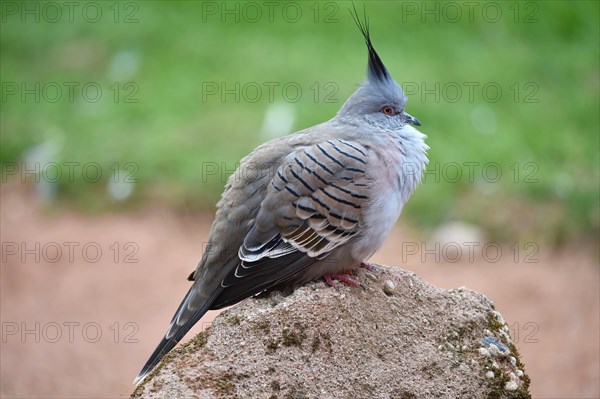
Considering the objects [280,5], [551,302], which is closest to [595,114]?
[551,302]

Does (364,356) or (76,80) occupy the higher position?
(76,80)

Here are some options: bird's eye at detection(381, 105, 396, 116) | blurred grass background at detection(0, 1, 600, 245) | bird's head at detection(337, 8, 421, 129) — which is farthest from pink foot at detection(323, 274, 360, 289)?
blurred grass background at detection(0, 1, 600, 245)

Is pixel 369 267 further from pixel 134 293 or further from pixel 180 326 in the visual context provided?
pixel 134 293

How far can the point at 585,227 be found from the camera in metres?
10.4

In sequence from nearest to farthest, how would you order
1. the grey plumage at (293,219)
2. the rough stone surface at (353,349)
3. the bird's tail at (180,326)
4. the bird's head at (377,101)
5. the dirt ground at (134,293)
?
the rough stone surface at (353,349), the bird's tail at (180,326), the grey plumage at (293,219), the bird's head at (377,101), the dirt ground at (134,293)

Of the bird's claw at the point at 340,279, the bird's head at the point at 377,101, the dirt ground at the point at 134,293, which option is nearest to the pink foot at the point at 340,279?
the bird's claw at the point at 340,279

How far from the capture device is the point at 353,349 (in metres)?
4.81

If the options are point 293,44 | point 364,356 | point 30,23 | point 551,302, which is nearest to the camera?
point 364,356

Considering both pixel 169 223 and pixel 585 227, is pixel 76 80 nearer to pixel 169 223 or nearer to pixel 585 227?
pixel 169 223

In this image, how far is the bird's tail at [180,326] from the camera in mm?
5055

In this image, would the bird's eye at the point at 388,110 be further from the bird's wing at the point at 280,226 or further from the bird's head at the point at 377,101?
the bird's wing at the point at 280,226

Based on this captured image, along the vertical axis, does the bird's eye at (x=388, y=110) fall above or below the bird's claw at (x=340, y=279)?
above

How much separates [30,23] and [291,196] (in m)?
11.6

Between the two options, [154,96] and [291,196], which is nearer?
[291,196]
